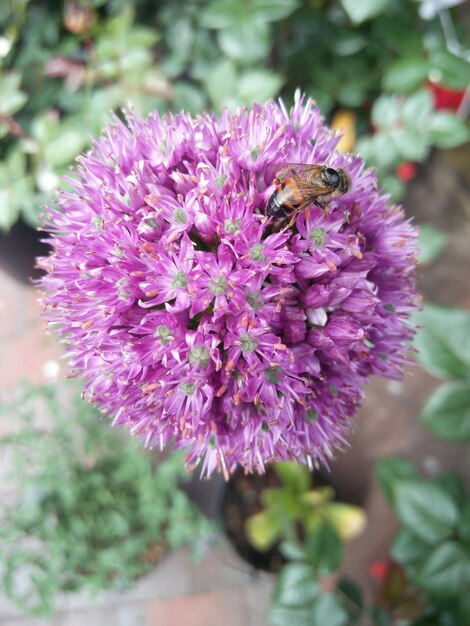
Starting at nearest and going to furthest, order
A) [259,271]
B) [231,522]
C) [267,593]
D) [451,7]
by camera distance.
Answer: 1. [259,271]
2. [451,7]
3. [231,522]
4. [267,593]

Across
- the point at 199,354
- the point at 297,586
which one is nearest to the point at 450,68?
the point at 199,354

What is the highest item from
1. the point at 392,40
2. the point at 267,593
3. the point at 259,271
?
the point at 392,40

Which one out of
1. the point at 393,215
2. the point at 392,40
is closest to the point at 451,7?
the point at 392,40

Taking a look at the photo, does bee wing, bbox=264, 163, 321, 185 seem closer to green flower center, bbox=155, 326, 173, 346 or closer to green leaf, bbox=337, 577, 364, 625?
green flower center, bbox=155, 326, 173, 346

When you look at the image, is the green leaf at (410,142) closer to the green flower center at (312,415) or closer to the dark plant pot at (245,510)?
the green flower center at (312,415)

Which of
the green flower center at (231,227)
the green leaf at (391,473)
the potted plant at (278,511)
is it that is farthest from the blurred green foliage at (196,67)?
the potted plant at (278,511)

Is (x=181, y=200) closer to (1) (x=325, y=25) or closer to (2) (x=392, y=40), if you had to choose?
(2) (x=392, y=40)

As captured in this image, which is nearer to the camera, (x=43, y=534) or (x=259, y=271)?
(x=259, y=271)

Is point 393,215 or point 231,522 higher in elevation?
point 393,215
